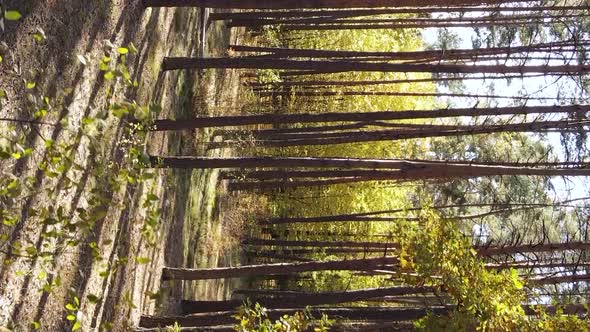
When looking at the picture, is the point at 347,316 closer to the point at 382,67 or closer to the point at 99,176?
the point at 382,67

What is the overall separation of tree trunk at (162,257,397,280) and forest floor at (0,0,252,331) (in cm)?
28

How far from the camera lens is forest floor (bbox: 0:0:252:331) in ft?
15.8

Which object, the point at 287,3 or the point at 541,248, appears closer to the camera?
the point at 287,3

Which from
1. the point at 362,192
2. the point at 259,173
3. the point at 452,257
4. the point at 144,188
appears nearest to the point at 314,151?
the point at 362,192

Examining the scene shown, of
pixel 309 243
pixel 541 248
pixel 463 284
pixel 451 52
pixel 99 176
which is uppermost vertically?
pixel 451 52

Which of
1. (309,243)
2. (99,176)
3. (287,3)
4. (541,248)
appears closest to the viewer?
(99,176)

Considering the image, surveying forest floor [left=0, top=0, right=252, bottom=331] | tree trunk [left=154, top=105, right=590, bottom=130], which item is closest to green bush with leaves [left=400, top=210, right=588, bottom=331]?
tree trunk [left=154, top=105, right=590, bottom=130]

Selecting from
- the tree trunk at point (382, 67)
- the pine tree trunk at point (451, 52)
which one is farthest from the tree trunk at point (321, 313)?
the pine tree trunk at point (451, 52)

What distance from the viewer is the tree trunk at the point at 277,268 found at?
766 centimetres

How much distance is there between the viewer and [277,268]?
317 inches

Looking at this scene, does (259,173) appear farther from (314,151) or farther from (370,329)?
(370,329)

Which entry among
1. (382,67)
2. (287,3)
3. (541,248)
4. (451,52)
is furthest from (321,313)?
(451,52)

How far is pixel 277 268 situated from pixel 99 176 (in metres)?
3.96

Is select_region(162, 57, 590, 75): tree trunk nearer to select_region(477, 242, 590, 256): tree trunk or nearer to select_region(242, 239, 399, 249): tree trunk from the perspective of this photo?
select_region(477, 242, 590, 256): tree trunk
